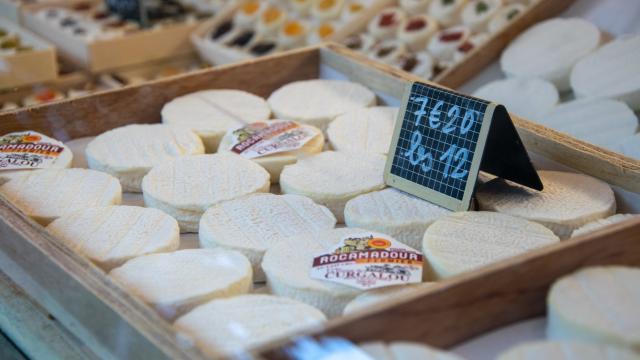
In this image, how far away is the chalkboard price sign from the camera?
1933 mm

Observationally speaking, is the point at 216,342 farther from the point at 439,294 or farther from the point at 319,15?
the point at 319,15

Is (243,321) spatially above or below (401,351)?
below

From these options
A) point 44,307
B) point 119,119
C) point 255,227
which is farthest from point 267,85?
point 44,307

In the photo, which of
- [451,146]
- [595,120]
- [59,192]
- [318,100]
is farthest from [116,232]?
[595,120]

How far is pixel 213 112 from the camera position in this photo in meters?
2.68

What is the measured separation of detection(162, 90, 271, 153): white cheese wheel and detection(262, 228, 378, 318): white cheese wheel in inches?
30.6

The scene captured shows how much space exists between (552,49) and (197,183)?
1520 millimetres

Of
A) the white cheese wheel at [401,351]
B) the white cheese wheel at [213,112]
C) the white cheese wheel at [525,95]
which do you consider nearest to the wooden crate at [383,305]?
the white cheese wheel at [401,351]

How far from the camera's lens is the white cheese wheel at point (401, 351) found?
1295 mm

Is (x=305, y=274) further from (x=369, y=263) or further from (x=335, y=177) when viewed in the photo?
(x=335, y=177)

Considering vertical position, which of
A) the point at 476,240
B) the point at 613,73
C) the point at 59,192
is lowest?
the point at 59,192

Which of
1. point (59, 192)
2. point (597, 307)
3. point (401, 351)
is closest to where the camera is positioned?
point (401, 351)

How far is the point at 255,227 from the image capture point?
1.98 metres

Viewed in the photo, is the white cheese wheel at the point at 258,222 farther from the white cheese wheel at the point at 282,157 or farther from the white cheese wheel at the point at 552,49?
the white cheese wheel at the point at 552,49
